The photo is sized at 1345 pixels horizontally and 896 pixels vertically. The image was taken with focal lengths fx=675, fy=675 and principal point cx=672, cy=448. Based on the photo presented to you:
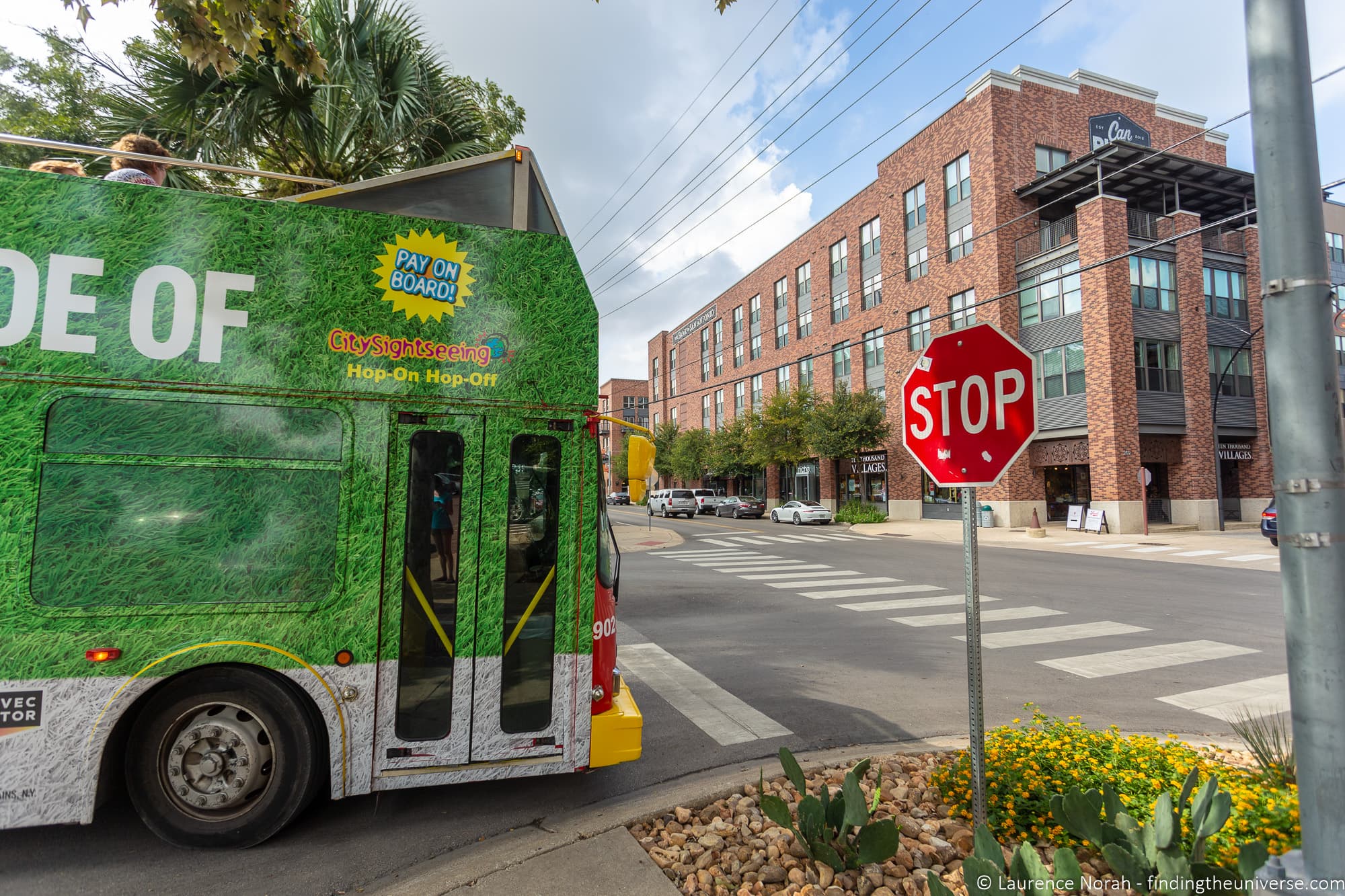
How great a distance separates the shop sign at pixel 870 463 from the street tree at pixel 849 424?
3.89 ft

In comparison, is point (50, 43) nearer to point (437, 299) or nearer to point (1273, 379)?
point (437, 299)

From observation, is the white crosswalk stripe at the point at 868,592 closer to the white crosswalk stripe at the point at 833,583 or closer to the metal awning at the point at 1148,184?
the white crosswalk stripe at the point at 833,583

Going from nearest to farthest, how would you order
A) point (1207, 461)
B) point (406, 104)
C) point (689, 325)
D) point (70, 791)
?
point (70, 791) → point (406, 104) → point (1207, 461) → point (689, 325)

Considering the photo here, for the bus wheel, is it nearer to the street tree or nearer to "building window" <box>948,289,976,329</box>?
"building window" <box>948,289,976,329</box>

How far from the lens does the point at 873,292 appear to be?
3756cm

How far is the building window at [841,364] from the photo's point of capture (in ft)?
129

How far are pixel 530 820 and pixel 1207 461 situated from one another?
3208 cm

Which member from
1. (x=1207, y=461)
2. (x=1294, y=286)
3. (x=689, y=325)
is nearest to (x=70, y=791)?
(x=1294, y=286)

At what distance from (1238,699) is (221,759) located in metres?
7.49

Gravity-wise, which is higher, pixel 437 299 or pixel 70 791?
pixel 437 299

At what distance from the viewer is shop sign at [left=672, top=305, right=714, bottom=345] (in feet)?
198

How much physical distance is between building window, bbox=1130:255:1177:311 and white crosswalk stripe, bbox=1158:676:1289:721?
958 inches

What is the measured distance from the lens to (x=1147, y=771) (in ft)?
11.1

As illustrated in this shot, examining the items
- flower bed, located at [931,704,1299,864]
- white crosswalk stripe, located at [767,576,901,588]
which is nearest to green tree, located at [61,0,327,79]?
flower bed, located at [931,704,1299,864]
